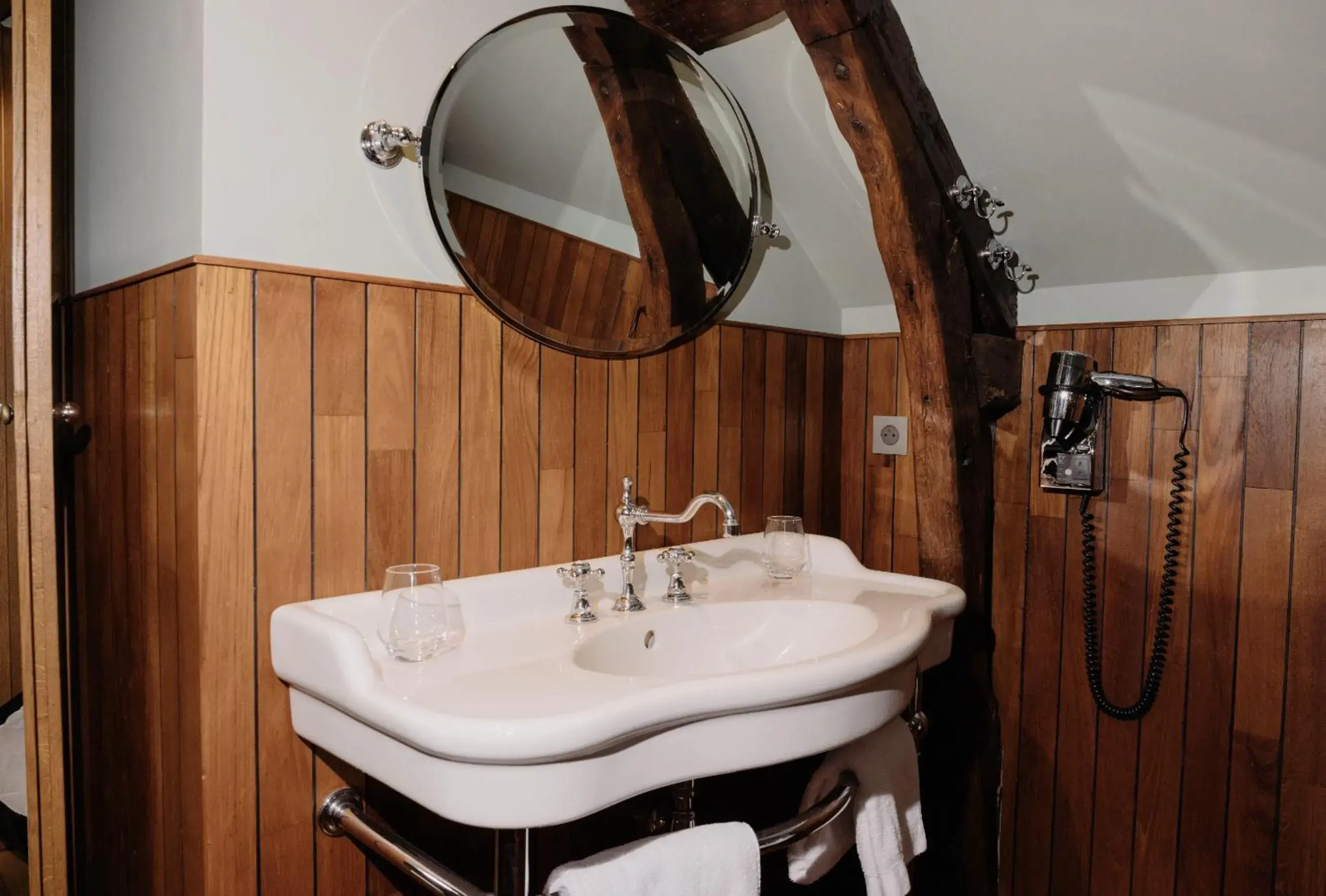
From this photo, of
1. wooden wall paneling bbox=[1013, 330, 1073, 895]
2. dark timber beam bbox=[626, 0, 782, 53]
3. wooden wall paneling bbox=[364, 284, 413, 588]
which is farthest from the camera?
wooden wall paneling bbox=[1013, 330, 1073, 895]

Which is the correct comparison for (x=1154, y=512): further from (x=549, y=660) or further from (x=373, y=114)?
(x=373, y=114)

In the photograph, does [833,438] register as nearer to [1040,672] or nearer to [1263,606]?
[1040,672]

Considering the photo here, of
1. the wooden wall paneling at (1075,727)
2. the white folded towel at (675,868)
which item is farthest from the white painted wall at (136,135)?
the wooden wall paneling at (1075,727)

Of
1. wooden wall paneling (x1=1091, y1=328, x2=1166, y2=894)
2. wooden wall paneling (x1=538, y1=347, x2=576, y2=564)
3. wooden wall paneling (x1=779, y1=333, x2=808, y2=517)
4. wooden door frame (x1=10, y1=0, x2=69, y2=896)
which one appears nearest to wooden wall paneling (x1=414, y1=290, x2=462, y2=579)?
wooden wall paneling (x1=538, y1=347, x2=576, y2=564)

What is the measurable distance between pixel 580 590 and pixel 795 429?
818 mm

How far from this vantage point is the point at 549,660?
111cm

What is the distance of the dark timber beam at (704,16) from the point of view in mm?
1525

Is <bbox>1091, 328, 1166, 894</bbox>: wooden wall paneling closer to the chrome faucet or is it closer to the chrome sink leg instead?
the chrome faucet

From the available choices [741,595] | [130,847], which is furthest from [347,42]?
[130,847]

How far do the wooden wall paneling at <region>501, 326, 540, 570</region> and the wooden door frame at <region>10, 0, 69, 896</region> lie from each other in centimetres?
62

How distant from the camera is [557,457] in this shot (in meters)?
1.44

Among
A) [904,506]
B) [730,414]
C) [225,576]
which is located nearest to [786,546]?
[730,414]

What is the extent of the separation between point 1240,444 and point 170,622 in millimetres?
1901

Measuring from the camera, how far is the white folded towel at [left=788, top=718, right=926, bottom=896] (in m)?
1.25
